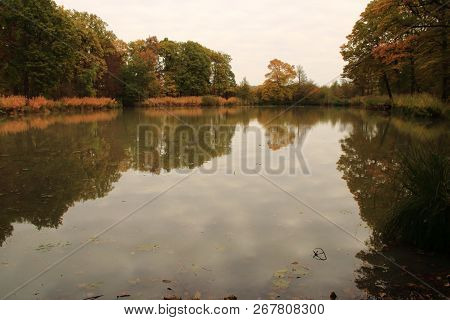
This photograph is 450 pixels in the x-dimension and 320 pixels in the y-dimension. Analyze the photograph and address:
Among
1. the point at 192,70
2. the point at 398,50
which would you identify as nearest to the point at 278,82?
the point at 192,70

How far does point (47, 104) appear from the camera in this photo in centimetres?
3133

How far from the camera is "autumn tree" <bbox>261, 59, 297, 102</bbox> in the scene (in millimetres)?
66562

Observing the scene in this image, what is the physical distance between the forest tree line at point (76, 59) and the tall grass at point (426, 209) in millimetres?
34615

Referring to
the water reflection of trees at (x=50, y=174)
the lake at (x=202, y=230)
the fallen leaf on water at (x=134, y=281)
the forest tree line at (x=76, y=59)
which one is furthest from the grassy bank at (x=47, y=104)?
the fallen leaf on water at (x=134, y=281)

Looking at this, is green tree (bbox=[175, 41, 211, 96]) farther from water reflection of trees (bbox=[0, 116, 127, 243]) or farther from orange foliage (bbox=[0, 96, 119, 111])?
water reflection of trees (bbox=[0, 116, 127, 243])

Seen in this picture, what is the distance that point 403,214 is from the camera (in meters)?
4.55

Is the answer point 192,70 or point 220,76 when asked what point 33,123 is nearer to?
point 192,70

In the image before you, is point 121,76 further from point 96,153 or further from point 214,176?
point 214,176

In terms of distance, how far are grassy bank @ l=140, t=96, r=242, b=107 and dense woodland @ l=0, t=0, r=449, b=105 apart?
4.12 ft

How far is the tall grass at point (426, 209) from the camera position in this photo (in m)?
4.25

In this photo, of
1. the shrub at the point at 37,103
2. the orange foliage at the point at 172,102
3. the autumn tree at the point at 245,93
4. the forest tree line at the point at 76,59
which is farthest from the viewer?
the autumn tree at the point at 245,93

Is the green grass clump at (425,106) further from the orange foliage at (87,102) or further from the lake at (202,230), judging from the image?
the orange foliage at (87,102)

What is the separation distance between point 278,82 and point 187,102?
21697 mm
